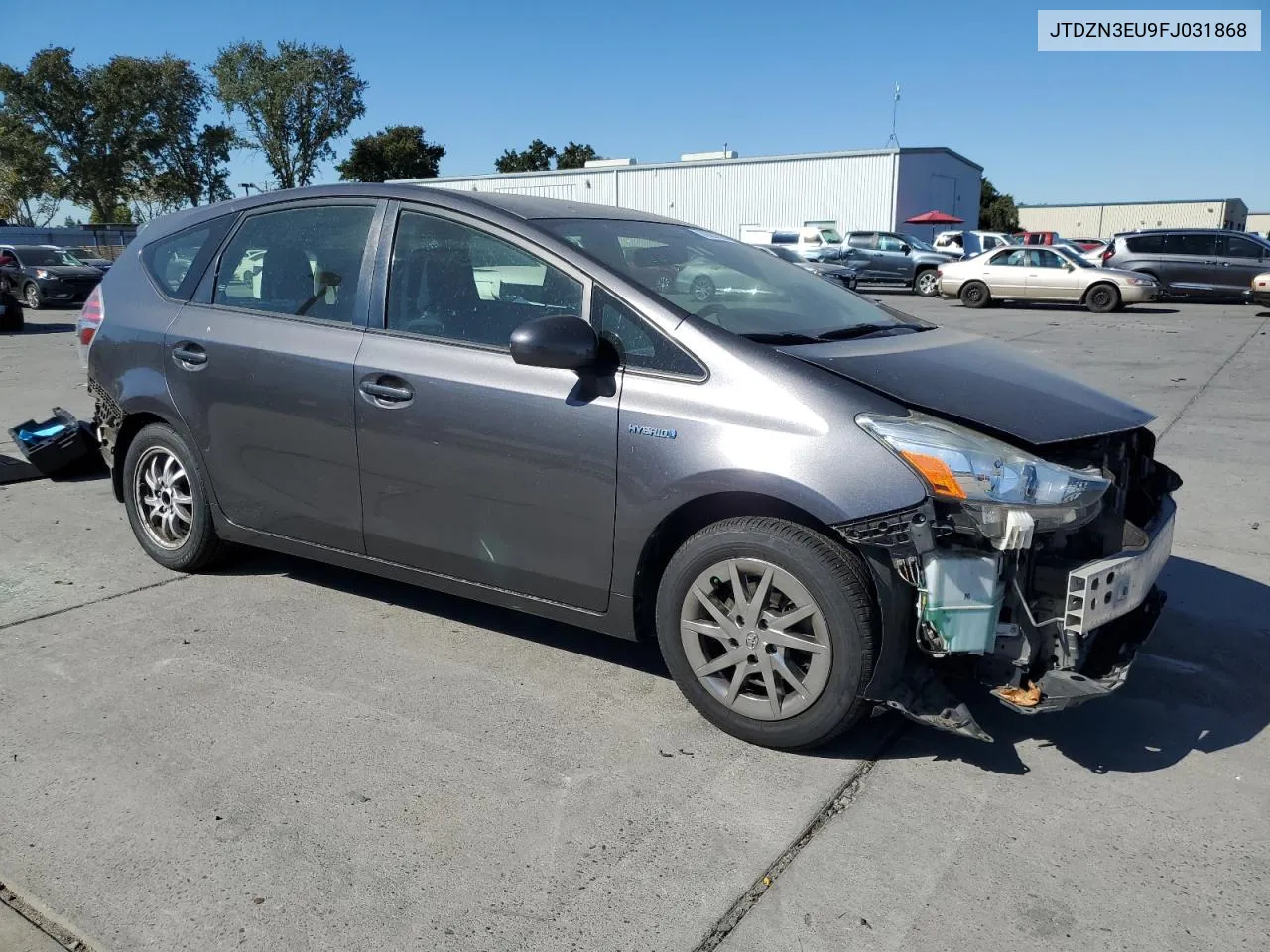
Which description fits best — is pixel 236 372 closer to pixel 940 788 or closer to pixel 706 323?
pixel 706 323

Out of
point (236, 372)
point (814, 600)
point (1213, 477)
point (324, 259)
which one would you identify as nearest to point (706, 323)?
point (814, 600)

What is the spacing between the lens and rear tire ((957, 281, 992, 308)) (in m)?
23.6

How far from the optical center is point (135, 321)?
15.4 ft

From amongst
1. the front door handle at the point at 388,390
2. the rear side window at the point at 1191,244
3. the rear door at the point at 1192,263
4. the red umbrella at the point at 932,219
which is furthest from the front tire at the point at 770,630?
the red umbrella at the point at 932,219

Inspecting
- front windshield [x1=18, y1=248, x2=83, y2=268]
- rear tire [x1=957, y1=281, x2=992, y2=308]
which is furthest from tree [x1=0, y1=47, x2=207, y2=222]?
rear tire [x1=957, y1=281, x2=992, y2=308]

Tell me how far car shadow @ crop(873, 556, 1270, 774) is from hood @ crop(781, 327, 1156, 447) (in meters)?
0.99

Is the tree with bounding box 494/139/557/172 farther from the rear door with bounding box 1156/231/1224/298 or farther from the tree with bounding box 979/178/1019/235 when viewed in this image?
the rear door with bounding box 1156/231/1224/298

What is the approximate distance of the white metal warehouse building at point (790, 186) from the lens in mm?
40562

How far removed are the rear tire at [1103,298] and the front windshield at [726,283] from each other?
772 inches

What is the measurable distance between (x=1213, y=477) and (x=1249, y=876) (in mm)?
4808

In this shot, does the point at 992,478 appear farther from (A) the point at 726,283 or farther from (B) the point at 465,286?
(B) the point at 465,286

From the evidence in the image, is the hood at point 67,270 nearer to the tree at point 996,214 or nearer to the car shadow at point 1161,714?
the car shadow at point 1161,714

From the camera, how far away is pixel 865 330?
389cm

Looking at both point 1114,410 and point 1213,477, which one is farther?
point 1213,477
